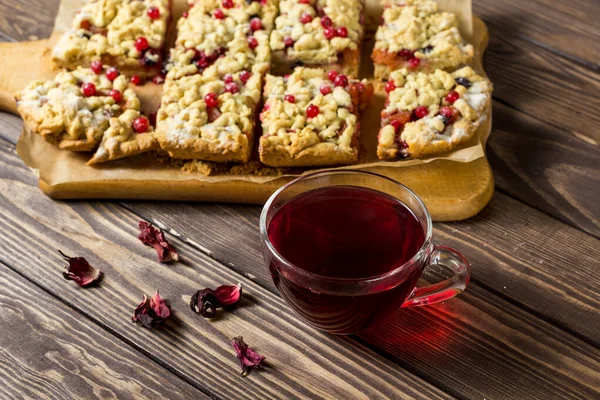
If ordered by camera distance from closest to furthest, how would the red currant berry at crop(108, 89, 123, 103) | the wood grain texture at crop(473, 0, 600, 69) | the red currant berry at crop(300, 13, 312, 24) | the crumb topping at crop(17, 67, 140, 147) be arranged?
the crumb topping at crop(17, 67, 140, 147) < the red currant berry at crop(108, 89, 123, 103) < the red currant berry at crop(300, 13, 312, 24) < the wood grain texture at crop(473, 0, 600, 69)

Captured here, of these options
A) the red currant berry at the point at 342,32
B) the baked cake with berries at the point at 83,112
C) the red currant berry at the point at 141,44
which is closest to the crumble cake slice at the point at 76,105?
the baked cake with berries at the point at 83,112

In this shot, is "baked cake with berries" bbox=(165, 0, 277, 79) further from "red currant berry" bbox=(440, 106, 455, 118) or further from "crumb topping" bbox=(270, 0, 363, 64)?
"red currant berry" bbox=(440, 106, 455, 118)

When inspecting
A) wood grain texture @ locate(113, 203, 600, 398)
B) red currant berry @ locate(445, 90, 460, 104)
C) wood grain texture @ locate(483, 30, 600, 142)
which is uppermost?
red currant berry @ locate(445, 90, 460, 104)

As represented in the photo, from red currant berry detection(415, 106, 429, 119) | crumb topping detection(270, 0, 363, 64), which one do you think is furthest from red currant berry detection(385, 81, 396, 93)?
crumb topping detection(270, 0, 363, 64)

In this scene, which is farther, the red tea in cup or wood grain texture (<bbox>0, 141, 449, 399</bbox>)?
Answer: wood grain texture (<bbox>0, 141, 449, 399</bbox>)

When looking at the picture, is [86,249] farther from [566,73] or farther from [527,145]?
[566,73]

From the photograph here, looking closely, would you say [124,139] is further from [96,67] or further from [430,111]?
[430,111]
